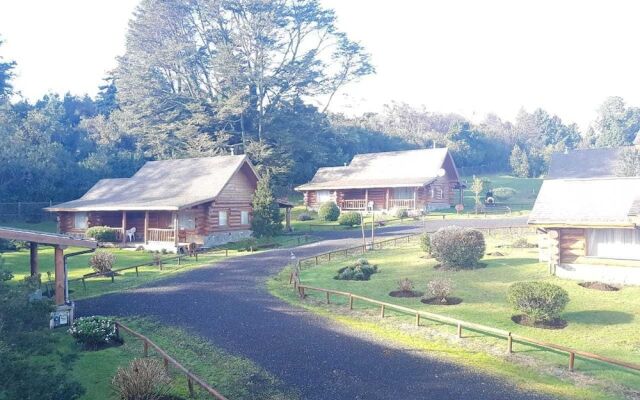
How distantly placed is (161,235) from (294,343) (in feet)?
79.1

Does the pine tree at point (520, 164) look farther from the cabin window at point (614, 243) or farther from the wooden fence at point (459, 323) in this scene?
the cabin window at point (614, 243)

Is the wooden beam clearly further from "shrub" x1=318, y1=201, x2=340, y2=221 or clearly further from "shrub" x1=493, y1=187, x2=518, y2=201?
"shrub" x1=493, y1=187, x2=518, y2=201

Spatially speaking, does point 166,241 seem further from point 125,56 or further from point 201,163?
point 125,56

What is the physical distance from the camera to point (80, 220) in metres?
42.0

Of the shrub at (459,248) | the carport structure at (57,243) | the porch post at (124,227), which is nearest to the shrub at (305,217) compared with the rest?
the porch post at (124,227)

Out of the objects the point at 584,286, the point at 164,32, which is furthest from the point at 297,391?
the point at 164,32

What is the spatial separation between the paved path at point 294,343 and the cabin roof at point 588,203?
12.8 m

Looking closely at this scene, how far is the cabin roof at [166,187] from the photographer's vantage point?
36.6 metres

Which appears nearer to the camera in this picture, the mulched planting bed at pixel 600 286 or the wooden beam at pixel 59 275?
the wooden beam at pixel 59 275

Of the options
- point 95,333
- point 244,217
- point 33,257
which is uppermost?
point 244,217

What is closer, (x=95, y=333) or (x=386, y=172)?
(x=95, y=333)

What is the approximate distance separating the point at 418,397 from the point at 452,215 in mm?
39729

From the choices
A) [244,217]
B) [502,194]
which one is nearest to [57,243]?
[244,217]

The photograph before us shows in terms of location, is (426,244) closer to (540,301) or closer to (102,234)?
(540,301)
